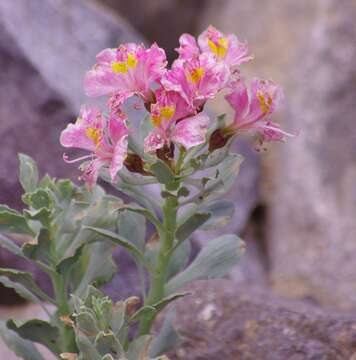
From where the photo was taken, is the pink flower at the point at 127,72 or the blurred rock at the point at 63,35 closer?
the pink flower at the point at 127,72

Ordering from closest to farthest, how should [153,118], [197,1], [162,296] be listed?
1. [153,118]
2. [162,296]
3. [197,1]

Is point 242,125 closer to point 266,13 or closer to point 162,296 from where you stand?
point 162,296

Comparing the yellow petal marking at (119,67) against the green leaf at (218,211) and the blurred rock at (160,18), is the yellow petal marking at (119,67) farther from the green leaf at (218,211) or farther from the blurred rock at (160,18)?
the blurred rock at (160,18)

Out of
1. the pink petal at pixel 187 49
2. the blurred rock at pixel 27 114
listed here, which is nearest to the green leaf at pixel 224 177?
the pink petal at pixel 187 49

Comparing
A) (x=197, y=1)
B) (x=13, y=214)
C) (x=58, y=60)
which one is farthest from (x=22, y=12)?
(x=197, y=1)

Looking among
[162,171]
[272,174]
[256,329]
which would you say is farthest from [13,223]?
[272,174]

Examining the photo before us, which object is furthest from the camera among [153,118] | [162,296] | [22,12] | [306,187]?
[306,187]

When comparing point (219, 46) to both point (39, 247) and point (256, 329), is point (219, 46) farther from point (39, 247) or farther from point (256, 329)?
point (256, 329)

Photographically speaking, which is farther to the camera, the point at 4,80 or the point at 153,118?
the point at 4,80
